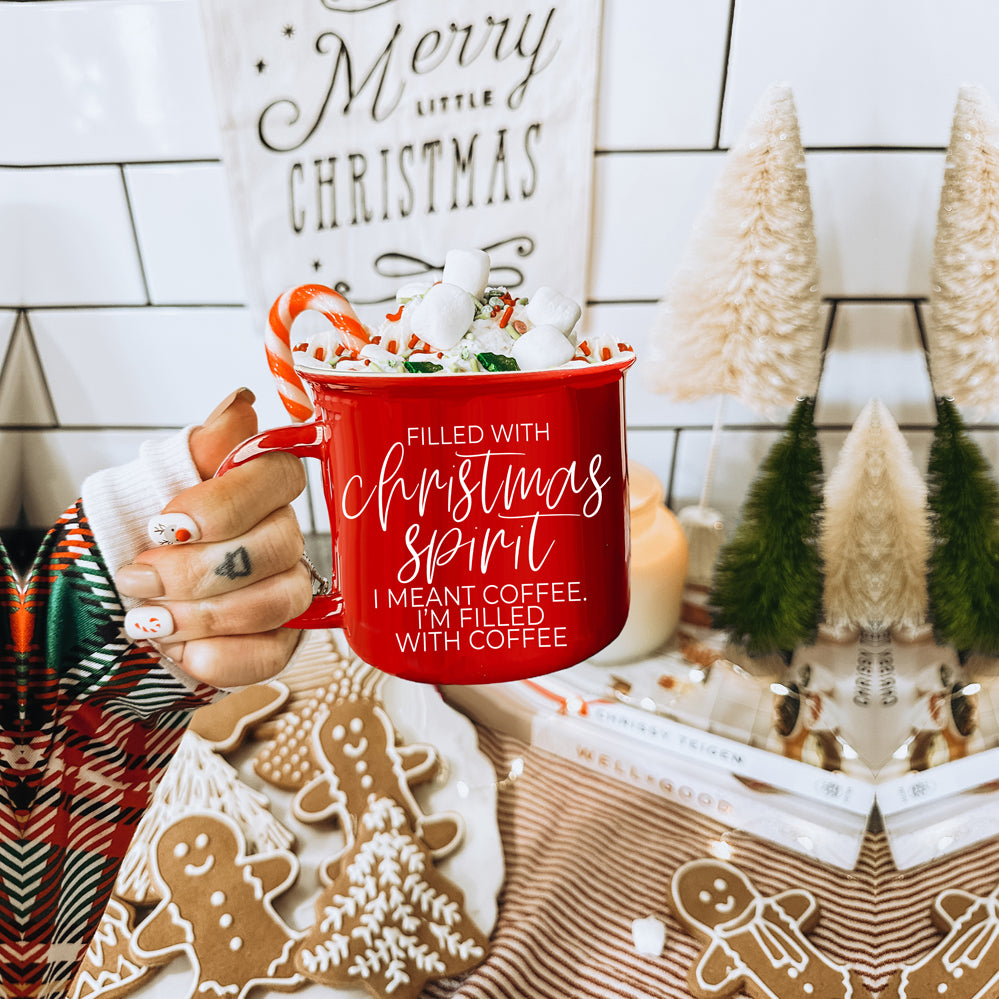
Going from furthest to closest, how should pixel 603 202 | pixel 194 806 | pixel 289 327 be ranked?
pixel 603 202 → pixel 194 806 → pixel 289 327

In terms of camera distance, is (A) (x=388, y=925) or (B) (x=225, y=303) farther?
(B) (x=225, y=303)

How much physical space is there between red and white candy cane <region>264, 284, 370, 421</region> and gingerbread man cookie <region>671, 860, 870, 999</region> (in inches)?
16.9

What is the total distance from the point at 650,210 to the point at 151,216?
0.54 m

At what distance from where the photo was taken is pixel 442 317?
40 cm

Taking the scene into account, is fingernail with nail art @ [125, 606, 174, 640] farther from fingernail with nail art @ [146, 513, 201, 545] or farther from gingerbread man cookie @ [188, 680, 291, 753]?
gingerbread man cookie @ [188, 680, 291, 753]

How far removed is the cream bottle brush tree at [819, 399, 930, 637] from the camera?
2.62 feet

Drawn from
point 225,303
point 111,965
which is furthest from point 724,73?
→ point 111,965

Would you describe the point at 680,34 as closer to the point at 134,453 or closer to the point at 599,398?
the point at 599,398

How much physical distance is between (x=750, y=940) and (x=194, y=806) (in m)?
0.43

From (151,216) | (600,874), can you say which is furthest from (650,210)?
(600,874)

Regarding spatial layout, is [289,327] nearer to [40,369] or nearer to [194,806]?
[194,806]

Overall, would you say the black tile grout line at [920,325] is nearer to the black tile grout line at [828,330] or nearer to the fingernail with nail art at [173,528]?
the black tile grout line at [828,330]

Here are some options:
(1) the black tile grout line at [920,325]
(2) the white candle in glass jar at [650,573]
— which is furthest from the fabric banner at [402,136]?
(1) the black tile grout line at [920,325]

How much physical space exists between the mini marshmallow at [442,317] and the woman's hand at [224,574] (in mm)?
160
